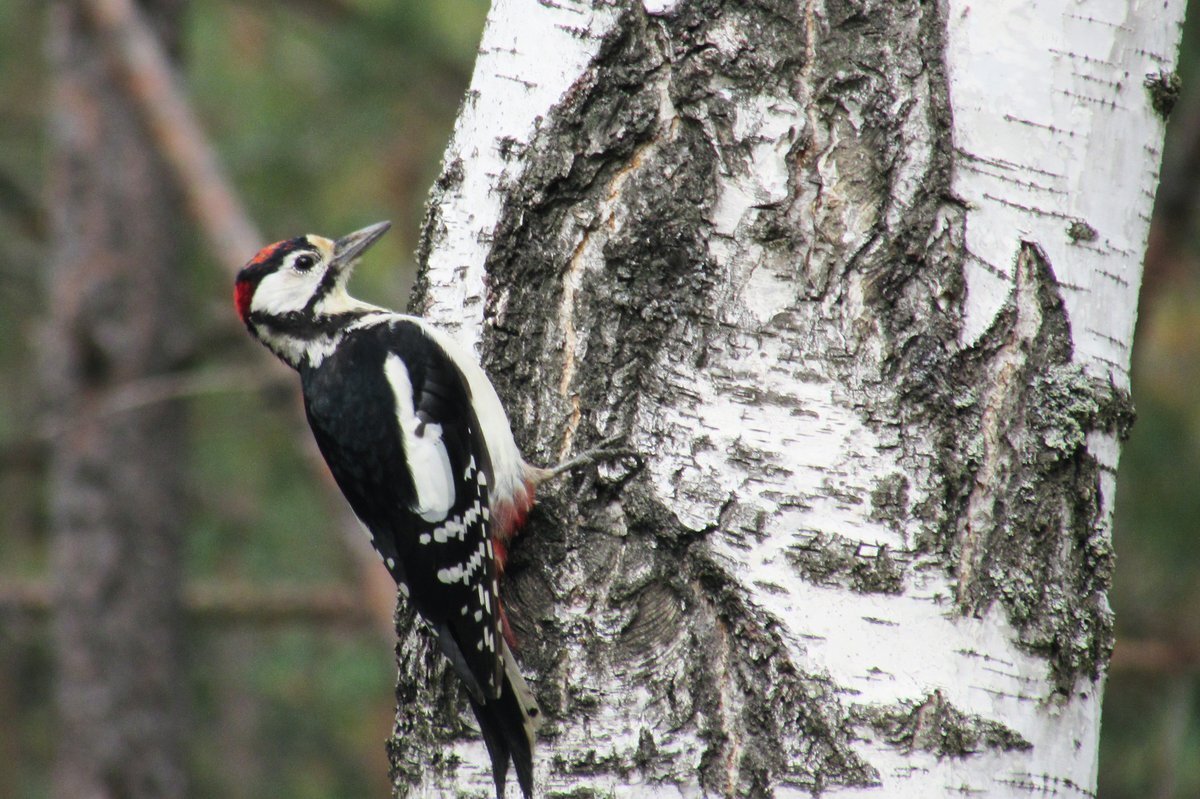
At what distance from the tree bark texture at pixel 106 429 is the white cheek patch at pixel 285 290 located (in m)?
2.92

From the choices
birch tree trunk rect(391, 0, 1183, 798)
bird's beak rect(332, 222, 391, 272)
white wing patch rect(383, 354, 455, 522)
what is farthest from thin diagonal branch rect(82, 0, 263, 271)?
birch tree trunk rect(391, 0, 1183, 798)

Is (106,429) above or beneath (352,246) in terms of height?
above

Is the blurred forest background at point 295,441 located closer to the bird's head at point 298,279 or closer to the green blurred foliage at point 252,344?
the green blurred foliage at point 252,344

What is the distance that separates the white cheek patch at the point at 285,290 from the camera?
124 inches

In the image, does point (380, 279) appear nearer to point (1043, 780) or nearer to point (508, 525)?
point (508, 525)

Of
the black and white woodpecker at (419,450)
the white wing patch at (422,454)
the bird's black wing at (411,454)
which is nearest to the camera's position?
the black and white woodpecker at (419,450)

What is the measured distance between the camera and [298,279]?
3.17 metres

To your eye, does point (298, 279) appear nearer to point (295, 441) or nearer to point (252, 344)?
point (295, 441)

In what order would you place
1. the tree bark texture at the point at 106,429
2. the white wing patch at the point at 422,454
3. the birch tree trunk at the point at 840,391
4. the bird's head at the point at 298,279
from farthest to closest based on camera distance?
the tree bark texture at the point at 106,429 → the bird's head at the point at 298,279 → the white wing patch at the point at 422,454 → the birch tree trunk at the point at 840,391

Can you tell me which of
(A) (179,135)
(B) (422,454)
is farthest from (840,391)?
(A) (179,135)

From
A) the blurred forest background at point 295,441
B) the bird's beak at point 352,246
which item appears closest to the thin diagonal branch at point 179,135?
the blurred forest background at point 295,441

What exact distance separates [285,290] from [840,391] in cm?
181

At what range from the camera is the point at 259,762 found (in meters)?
8.74

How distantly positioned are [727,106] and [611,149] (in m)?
0.21
